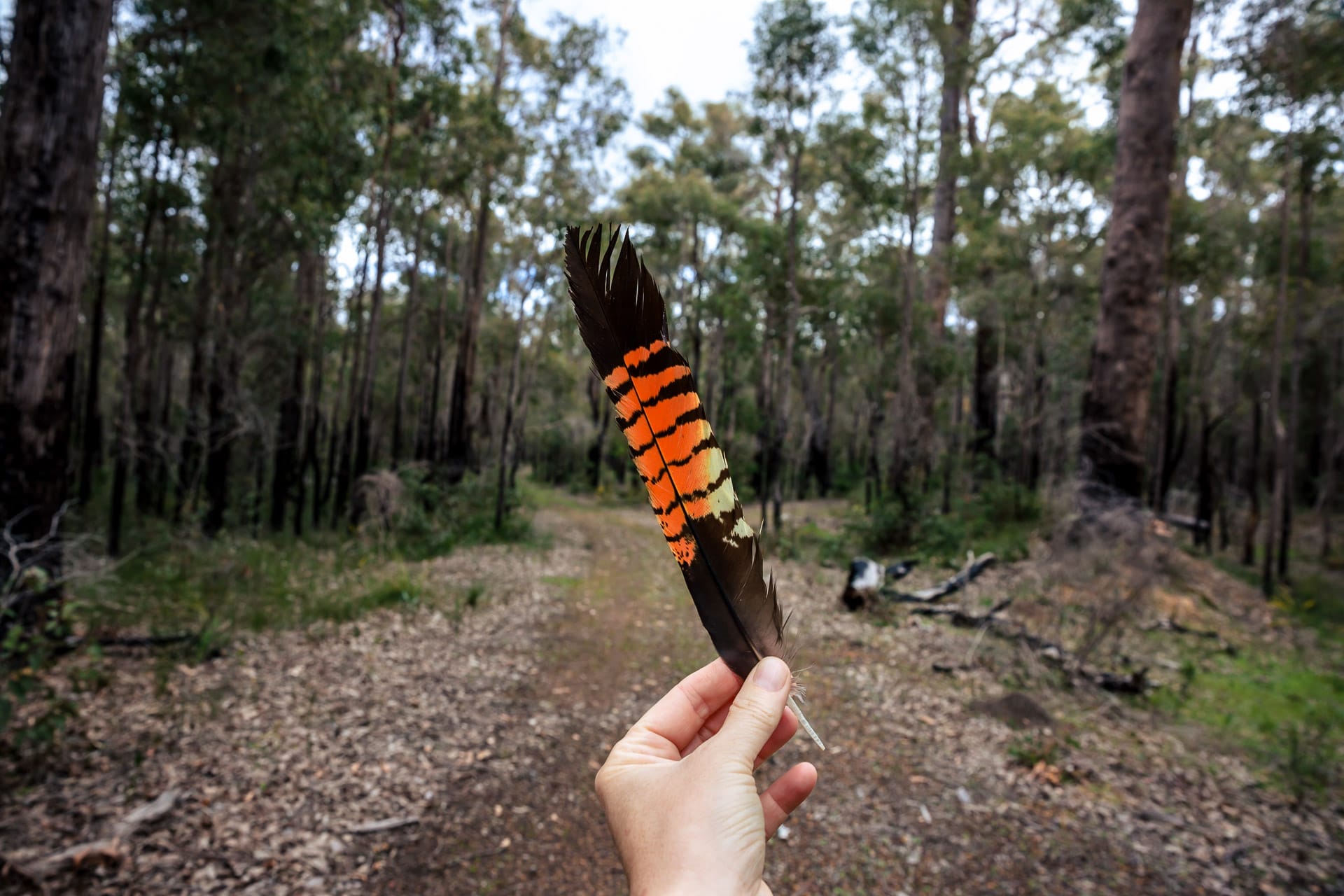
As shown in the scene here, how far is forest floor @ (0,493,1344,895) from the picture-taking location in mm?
3086

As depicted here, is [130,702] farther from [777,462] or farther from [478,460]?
[478,460]

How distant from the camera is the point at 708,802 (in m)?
1.14

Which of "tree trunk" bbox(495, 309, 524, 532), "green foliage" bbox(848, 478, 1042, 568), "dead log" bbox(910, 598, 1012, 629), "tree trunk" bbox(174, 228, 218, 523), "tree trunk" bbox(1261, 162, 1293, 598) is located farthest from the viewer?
"tree trunk" bbox(495, 309, 524, 532)

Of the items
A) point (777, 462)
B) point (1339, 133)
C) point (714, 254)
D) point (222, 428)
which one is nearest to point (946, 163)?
point (1339, 133)

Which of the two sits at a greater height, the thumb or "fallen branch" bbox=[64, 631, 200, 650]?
the thumb

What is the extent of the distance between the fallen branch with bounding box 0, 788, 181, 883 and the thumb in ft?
10.8

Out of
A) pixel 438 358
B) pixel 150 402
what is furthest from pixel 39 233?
pixel 438 358

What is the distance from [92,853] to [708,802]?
3.30 m

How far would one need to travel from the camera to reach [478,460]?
68.8ft

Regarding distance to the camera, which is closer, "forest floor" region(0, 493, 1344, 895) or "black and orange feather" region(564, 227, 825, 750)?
"black and orange feather" region(564, 227, 825, 750)

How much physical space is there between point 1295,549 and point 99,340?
28291mm

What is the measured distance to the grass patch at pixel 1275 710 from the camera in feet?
12.9

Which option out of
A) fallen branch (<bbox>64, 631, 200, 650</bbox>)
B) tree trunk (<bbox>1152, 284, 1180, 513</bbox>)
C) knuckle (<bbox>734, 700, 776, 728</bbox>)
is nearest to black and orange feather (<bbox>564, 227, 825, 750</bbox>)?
knuckle (<bbox>734, 700, 776, 728</bbox>)

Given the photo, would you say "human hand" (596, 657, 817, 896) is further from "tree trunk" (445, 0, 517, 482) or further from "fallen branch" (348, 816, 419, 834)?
"tree trunk" (445, 0, 517, 482)
